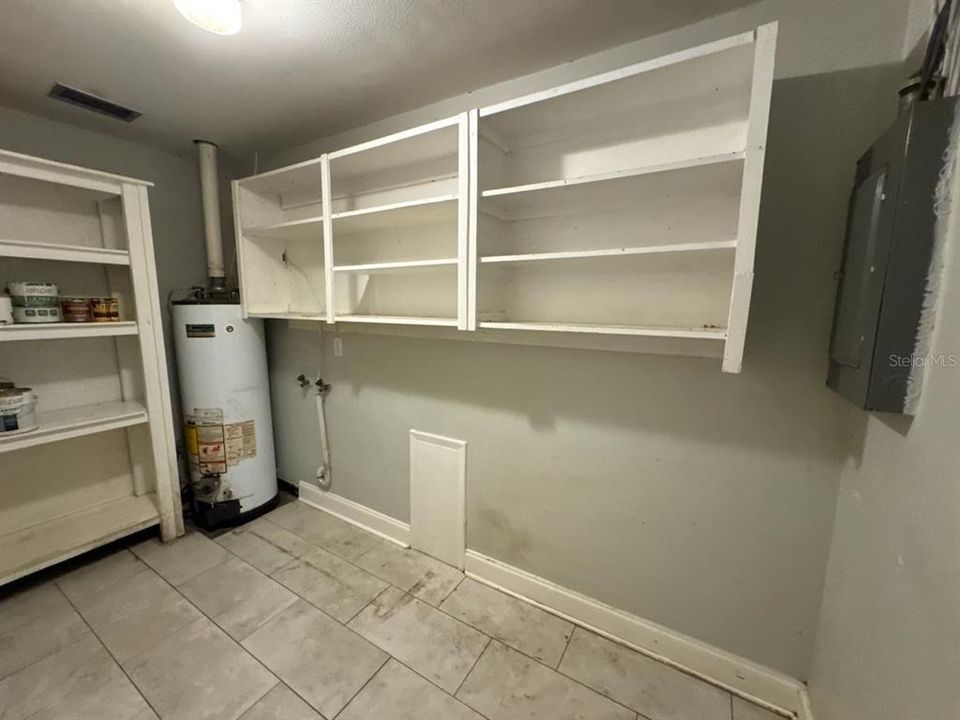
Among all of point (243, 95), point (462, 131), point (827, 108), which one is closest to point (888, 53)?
point (827, 108)

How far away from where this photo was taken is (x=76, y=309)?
69.1 inches

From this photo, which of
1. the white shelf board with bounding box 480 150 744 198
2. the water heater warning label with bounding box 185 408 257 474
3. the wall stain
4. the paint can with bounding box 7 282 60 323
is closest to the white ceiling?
the white shelf board with bounding box 480 150 744 198

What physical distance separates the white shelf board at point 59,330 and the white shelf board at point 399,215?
45.8 inches

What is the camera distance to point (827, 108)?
1.06 metres

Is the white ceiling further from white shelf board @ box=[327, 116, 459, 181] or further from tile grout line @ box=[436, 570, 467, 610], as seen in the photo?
tile grout line @ box=[436, 570, 467, 610]

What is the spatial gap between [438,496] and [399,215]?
4.59 feet

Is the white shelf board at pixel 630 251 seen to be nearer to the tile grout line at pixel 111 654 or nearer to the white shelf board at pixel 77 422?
the tile grout line at pixel 111 654

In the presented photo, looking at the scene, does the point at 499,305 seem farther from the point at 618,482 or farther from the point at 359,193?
the point at 359,193

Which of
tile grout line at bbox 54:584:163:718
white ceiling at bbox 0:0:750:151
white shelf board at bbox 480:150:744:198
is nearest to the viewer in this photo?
white shelf board at bbox 480:150:744:198

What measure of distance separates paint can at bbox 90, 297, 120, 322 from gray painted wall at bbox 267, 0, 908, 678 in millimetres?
1404

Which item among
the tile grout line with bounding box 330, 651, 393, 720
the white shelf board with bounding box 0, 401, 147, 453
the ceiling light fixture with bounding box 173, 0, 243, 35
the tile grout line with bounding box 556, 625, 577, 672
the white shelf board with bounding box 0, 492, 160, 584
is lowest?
the tile grout line with bounding box 330, 651, 393, 720

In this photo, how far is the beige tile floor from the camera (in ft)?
4.18

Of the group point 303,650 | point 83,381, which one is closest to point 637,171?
point 303,650

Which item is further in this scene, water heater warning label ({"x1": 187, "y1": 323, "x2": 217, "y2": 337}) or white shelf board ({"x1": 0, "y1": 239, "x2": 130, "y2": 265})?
water heater warning label ({"x1": 187, "y1": 323, "x2": 217, "y2": 337})
